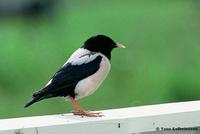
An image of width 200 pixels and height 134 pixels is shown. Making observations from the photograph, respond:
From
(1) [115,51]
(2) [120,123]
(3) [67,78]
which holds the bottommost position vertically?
(2) [120,123]

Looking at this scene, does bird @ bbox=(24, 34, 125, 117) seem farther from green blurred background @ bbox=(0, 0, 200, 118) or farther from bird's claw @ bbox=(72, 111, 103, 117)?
green blurred background @ bbox=(0, 0, 200, 118)

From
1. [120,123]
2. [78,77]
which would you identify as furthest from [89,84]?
[120,123]

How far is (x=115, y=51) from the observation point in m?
5.76

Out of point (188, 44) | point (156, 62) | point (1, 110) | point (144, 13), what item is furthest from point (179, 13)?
point (1, 110)

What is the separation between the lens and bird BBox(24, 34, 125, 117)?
6.63ft

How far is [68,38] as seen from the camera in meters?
6.17

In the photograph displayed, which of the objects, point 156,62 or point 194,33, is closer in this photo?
point 156,62

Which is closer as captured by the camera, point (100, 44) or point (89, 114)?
point (89, 114)

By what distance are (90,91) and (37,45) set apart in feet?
13.7

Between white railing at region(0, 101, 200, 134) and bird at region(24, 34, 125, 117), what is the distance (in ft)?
0.62

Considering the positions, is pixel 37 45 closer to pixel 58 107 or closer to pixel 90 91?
pixel 58 107

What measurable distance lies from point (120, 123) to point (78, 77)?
1.07 feet

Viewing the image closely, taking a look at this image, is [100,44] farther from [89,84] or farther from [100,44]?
[89,84]

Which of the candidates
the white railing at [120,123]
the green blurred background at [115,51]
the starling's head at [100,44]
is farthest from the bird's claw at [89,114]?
the green blurred background at [115,51]
